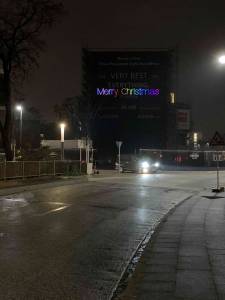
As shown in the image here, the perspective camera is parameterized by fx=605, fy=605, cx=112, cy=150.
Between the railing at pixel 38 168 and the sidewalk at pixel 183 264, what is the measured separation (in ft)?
71.0

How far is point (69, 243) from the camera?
40.8 ft

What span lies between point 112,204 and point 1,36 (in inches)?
793

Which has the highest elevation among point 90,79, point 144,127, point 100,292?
point 90,79

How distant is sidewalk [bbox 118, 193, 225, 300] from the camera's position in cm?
775

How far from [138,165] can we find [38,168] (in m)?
22.1

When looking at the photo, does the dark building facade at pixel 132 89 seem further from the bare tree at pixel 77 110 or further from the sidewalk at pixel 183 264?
the sidewalk at pixel 183 264

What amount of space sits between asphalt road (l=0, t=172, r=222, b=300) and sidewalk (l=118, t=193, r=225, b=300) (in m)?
0.43

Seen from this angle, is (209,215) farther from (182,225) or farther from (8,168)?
(8,168)

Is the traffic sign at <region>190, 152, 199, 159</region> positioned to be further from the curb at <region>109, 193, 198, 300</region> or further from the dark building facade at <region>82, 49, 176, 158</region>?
the curb at <region>109, 193, 198, 300</region>

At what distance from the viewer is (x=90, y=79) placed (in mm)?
125625

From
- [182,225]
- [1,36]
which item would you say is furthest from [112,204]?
[1,36]

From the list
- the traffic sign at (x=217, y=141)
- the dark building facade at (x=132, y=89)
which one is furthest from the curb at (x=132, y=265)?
the dark building facade at (x=132, y=89)

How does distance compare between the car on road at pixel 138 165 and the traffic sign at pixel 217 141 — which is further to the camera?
the car on road at pixel 138 165

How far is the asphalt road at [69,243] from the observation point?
8367 millimetres
